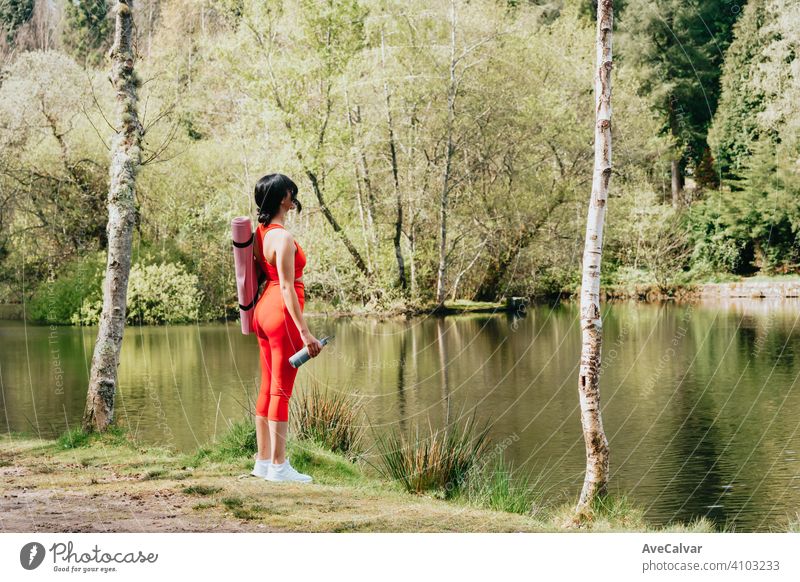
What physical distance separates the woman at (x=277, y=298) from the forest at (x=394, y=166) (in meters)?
15.3

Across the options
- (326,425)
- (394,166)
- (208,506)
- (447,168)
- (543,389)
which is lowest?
(543,389)

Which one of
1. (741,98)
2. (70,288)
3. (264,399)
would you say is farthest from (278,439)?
(741,98)

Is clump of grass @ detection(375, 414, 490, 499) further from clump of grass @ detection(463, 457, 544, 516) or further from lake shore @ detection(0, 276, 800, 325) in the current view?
lake shore @ detection(0, 276, 800, 325)

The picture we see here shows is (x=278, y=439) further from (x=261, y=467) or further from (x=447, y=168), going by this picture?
(x=447, y=168)

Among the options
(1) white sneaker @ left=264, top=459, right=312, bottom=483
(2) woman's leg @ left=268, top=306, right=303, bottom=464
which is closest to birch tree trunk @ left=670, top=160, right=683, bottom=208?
Result: (1) white sneaker @ left=264, top=459, right=312, bottom=483

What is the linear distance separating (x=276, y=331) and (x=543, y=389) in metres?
7.83

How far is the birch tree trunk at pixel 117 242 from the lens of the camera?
24.2 ft

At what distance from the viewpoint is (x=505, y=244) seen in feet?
79.9

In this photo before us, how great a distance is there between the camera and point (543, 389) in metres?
12.1

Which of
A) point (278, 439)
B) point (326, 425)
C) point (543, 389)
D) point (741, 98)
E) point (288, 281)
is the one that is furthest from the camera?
point (741, 98)

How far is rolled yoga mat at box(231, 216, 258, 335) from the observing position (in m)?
4.63

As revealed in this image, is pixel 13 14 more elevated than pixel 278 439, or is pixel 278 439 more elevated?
pixel 13 14
